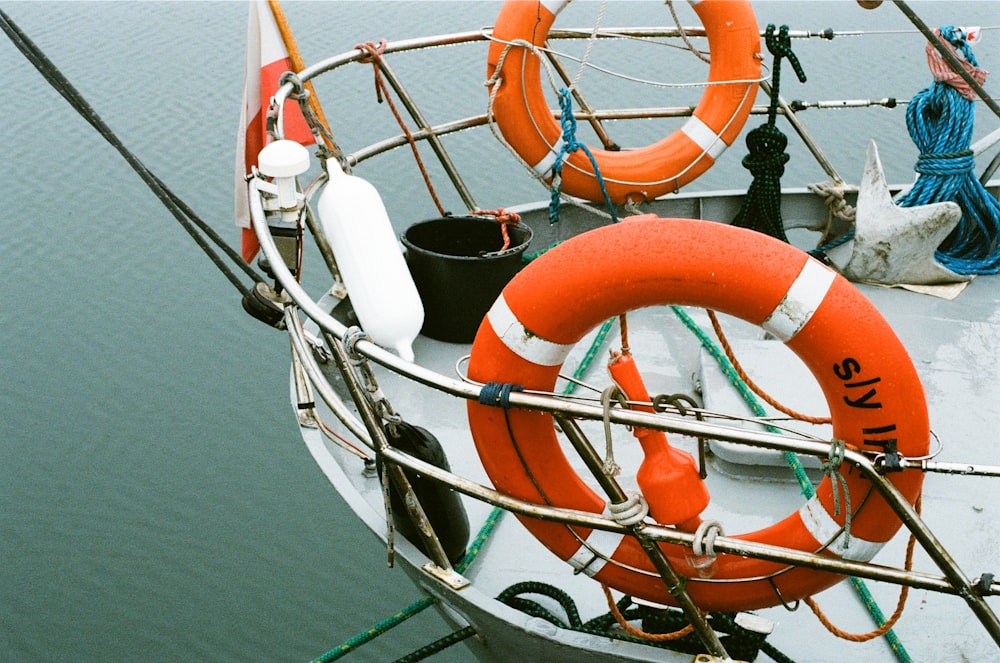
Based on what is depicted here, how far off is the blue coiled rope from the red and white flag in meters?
2.57

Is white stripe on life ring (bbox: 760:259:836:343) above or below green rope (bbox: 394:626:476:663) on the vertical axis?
above

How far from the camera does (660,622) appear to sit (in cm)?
263

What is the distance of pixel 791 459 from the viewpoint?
3123 mm

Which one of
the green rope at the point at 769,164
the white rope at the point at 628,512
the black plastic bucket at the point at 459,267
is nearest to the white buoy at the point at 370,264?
the black plastic bucket at the point at 459,267

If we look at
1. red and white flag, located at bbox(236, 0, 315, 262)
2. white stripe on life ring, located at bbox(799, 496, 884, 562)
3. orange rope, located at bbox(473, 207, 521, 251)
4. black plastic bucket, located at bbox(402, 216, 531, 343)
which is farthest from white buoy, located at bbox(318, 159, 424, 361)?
white stripe on life ring, located at bbox(799, 496, 884, 562)

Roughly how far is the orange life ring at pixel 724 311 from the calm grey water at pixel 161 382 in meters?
2.25

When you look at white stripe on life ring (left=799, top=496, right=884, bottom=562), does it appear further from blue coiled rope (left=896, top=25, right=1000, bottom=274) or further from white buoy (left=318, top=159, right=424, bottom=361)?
blue coiled rope (left=896, top=25, right=1000, bottom=274)

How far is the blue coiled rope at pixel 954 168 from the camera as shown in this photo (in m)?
4.01

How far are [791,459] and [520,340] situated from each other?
121cm

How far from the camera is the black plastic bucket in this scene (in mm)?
3721

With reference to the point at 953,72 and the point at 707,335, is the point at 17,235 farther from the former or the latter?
the point at 953,72

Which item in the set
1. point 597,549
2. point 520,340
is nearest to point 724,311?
point 520,340

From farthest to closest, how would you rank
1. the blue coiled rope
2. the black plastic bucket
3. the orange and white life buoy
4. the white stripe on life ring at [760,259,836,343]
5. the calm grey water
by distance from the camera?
the calm grey water < the blue coiled rope < the orange and white life buoy < the black plastic bucket < the white stripe on life ring at [760,259,836,343]

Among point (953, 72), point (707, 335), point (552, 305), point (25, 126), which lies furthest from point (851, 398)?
point (25, 126)
